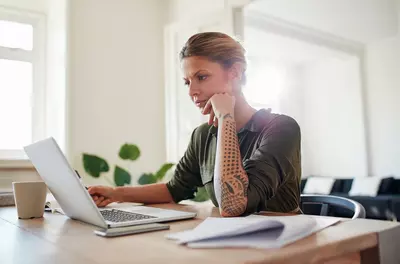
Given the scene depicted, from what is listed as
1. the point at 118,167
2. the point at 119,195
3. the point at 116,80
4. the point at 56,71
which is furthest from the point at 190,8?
the point at 119,195

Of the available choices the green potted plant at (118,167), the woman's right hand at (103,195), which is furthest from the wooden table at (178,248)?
the green potted plant at (118,167)

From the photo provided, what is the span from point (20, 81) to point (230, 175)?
2.70m

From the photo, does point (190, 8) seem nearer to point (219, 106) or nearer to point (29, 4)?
point (29, 4)

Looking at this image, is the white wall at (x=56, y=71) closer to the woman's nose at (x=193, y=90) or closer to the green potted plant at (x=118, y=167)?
the green potted plant at (x=118, y=167)

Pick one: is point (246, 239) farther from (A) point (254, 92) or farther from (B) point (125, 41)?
(A) point (254, 92)

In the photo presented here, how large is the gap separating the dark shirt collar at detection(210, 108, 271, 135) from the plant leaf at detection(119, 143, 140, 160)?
5.57 ft

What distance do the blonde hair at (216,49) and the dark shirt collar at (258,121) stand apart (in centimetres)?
17

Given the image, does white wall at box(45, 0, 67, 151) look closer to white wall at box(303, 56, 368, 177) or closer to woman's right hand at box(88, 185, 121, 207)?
woman's right hand at box(88, 185, 121, 207)

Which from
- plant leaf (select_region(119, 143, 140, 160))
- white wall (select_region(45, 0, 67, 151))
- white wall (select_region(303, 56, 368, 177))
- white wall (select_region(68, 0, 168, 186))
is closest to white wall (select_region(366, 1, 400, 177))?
white wall (select_region(303, 56, 368, 177))

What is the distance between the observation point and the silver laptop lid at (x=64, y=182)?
0.82 metres

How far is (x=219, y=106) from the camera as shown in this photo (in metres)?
1.16

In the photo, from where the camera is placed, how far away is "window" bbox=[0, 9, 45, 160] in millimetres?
3043

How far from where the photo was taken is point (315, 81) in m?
7.47

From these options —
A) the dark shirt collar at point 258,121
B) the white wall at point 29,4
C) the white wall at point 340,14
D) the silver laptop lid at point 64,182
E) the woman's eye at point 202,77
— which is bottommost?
the silver laptop lid at point 64,182
